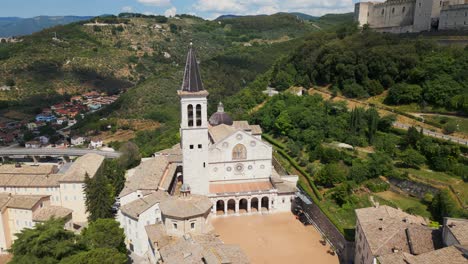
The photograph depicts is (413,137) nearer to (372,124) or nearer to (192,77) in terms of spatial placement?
(372,124)

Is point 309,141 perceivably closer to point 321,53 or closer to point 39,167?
point 321,53

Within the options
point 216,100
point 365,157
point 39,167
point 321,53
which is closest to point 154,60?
point 216,100

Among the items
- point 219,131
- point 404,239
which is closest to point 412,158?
point 404,239

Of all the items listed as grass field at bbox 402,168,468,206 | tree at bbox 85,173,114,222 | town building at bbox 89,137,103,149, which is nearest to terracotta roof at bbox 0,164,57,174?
tree at bbox 85,173,114,222

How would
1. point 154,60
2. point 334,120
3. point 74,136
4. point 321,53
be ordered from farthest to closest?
1. point 154,60
2. point 74,136
3. point 321,53
4. point 334,120

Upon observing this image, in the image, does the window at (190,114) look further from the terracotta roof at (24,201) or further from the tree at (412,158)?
the tree at (412,158)

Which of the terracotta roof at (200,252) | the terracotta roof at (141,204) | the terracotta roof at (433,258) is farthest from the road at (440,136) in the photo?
the terracotta roof at (141,204)

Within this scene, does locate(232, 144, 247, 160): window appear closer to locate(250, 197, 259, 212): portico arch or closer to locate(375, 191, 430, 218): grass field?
locate(250, 197, 259, 212): portico arch
